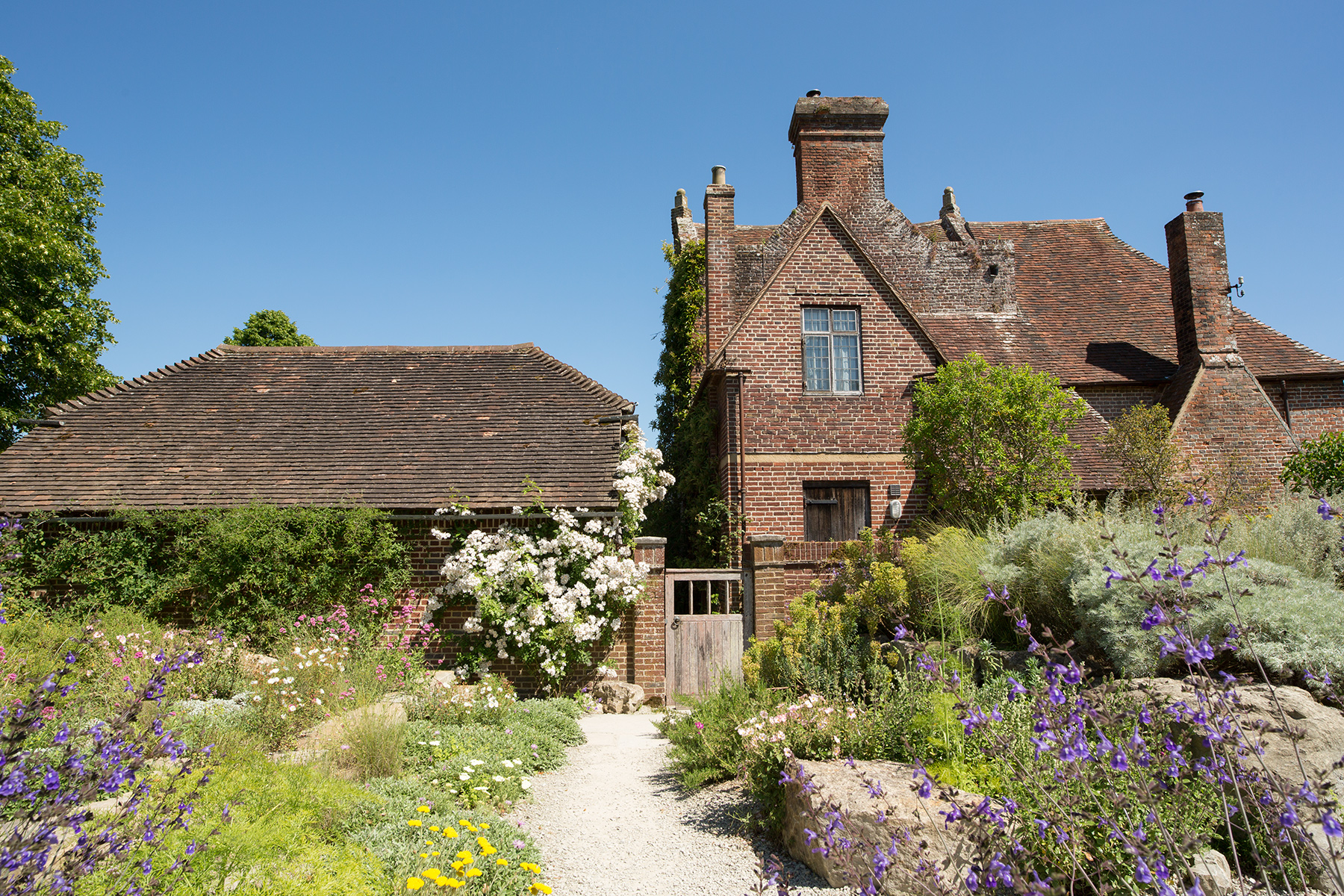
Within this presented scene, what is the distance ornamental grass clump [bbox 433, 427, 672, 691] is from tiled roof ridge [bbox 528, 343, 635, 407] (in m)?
2.65

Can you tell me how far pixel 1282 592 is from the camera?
6074 mm

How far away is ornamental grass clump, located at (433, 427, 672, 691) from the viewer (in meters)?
10.9

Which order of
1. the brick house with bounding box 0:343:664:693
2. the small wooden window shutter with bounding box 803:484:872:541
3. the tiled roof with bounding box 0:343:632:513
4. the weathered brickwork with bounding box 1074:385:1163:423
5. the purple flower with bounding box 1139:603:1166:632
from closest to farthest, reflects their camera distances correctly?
Answer: the purple flower with bounding box 1139:603:1166:632
the brick house with bounding box 0:343:664:693
the tiled roof with bounding box 0:343:632:513
the small wooden window shutter with bounding box 803:484:872:541
the weathered brickwork with bounding box 1074:385:1163:423

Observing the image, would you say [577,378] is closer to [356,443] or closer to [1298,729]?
[356,443]

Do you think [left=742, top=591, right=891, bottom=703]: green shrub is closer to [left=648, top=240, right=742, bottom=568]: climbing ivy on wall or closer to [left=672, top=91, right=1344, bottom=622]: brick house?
[left=672, top=91, right=1344, bottom=622]: brick house

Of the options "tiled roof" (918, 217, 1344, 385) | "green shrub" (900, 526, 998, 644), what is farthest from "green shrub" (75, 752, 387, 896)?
"tiled roof" (918, 217, 1344, 385)

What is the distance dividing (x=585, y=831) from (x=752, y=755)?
1.45 meters

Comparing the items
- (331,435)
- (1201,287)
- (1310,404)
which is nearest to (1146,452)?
(1201,287)

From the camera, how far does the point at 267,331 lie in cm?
3072

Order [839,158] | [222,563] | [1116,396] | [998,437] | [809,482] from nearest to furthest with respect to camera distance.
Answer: [222,563] < [998,437] < [809,482] < [1116,396] < [839,158]

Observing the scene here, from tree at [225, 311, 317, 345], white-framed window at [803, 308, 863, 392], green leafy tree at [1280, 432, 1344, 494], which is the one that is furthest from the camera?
tree at [225, 311, 317, 345]

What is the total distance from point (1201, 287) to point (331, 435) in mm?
16627

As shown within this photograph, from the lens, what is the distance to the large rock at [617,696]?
11.1m

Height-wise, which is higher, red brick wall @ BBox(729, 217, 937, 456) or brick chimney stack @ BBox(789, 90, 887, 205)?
brick chimney stack @ BBox(789, 90, 887, 205)
